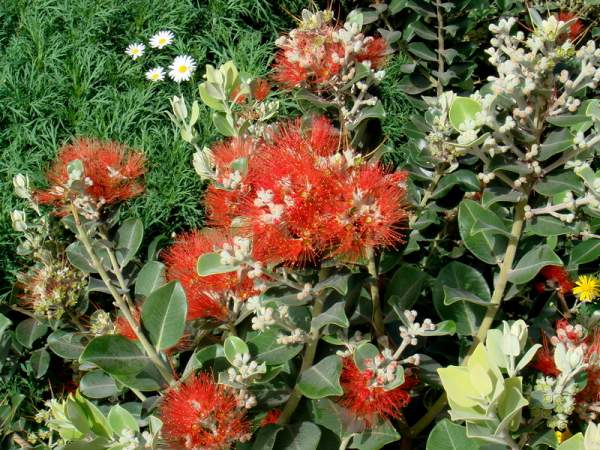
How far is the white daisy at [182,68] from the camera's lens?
7.00ft

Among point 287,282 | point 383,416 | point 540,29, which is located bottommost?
point 383,416

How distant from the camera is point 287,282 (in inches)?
37.7

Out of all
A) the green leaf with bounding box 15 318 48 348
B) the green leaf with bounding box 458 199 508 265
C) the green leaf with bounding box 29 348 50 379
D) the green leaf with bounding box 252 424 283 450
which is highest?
the green leaf with bounding box 458 199 508 265

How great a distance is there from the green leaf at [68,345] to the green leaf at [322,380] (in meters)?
0.50

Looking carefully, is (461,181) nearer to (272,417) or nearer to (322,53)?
(322,53)

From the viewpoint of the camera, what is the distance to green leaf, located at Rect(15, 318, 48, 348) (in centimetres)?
141

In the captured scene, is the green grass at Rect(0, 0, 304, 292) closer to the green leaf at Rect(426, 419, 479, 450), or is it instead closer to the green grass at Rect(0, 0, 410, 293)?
the green grass at Rect(0, 0, 410, 293)

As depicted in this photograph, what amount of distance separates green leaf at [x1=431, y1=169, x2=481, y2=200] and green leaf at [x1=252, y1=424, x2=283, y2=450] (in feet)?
1.83

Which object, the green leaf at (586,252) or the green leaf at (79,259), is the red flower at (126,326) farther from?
the green leaf at (586,252)

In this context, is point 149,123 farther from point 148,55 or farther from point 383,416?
point 383,416

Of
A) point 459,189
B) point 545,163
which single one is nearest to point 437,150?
point 459,189

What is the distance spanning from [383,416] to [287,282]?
0.88 feet

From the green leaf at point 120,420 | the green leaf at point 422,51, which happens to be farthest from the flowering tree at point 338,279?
the green leaf at point 422,51

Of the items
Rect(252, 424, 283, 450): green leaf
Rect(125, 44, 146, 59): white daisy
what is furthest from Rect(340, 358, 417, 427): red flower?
Rect(125, 44, 146, 59): white daisy
